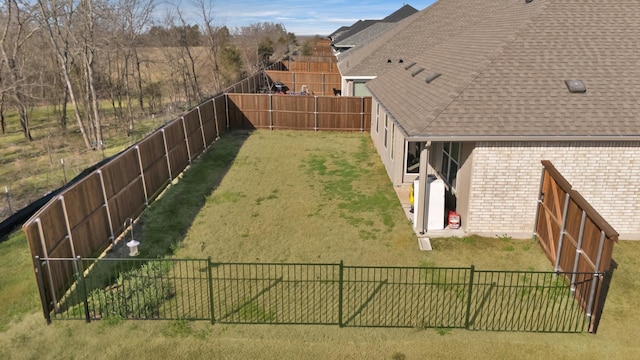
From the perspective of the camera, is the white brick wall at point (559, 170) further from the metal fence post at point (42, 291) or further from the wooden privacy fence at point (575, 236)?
the metal fence post at point (42, 291)

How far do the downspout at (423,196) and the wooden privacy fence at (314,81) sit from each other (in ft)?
105

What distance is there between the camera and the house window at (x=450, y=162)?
44.8ft

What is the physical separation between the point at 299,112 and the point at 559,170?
56.9ft

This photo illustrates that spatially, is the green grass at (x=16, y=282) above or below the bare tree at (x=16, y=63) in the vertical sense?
below

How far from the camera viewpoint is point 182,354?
26.8 feet

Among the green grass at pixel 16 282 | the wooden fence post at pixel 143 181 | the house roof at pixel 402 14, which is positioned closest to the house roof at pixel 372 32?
the house roof at pixel 402 14

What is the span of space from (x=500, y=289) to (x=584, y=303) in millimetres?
1619

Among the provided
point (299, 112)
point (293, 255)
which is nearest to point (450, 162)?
point (293, 255)

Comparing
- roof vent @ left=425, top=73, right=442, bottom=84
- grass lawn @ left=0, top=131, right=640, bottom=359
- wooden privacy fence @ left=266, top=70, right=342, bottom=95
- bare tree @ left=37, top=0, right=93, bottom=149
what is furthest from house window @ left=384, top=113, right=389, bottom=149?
wooden privacy fence @ left=266, top=70, right=342, bottom=95

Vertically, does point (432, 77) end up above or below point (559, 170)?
above

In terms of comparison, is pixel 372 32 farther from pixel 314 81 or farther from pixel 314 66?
pixel 314 81

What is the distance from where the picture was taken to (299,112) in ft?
88.8

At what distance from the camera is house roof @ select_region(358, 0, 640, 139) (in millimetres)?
11594

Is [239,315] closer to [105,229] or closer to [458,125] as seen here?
[105,229]
